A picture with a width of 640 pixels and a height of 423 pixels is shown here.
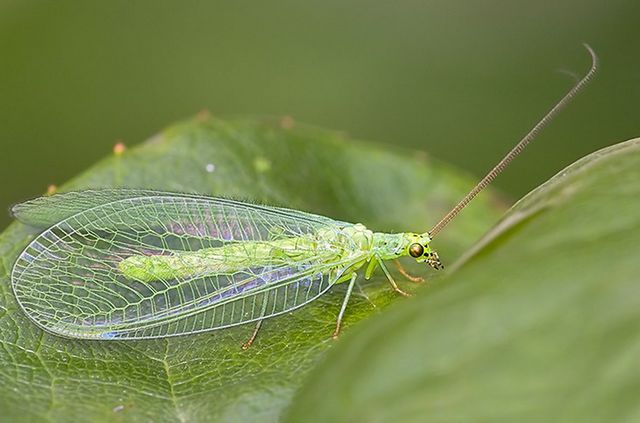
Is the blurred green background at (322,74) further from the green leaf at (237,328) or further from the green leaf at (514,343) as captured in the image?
the green leaf at (514,343)

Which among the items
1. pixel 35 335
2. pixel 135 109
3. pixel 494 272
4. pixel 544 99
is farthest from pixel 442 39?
pixel 494 272

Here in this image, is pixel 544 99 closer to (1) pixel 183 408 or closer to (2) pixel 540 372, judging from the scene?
(1) pixel 183 408

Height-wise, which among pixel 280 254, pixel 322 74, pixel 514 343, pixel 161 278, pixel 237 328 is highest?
pixel 322 74

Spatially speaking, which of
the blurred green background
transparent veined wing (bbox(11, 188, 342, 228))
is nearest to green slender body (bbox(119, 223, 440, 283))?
transparent veined wing (bbox(11, 188, 342, 228))

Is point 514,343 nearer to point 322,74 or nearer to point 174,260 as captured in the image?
point 174,260

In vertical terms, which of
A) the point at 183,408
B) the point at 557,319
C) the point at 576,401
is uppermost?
the point at 557,319

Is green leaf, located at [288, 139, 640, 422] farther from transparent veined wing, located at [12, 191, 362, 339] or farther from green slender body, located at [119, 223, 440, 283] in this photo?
green slender body, located at [119, 223, 440, 283]

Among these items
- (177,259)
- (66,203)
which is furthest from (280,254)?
(66,203)

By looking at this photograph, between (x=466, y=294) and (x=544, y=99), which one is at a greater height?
(x=466, y=294)
